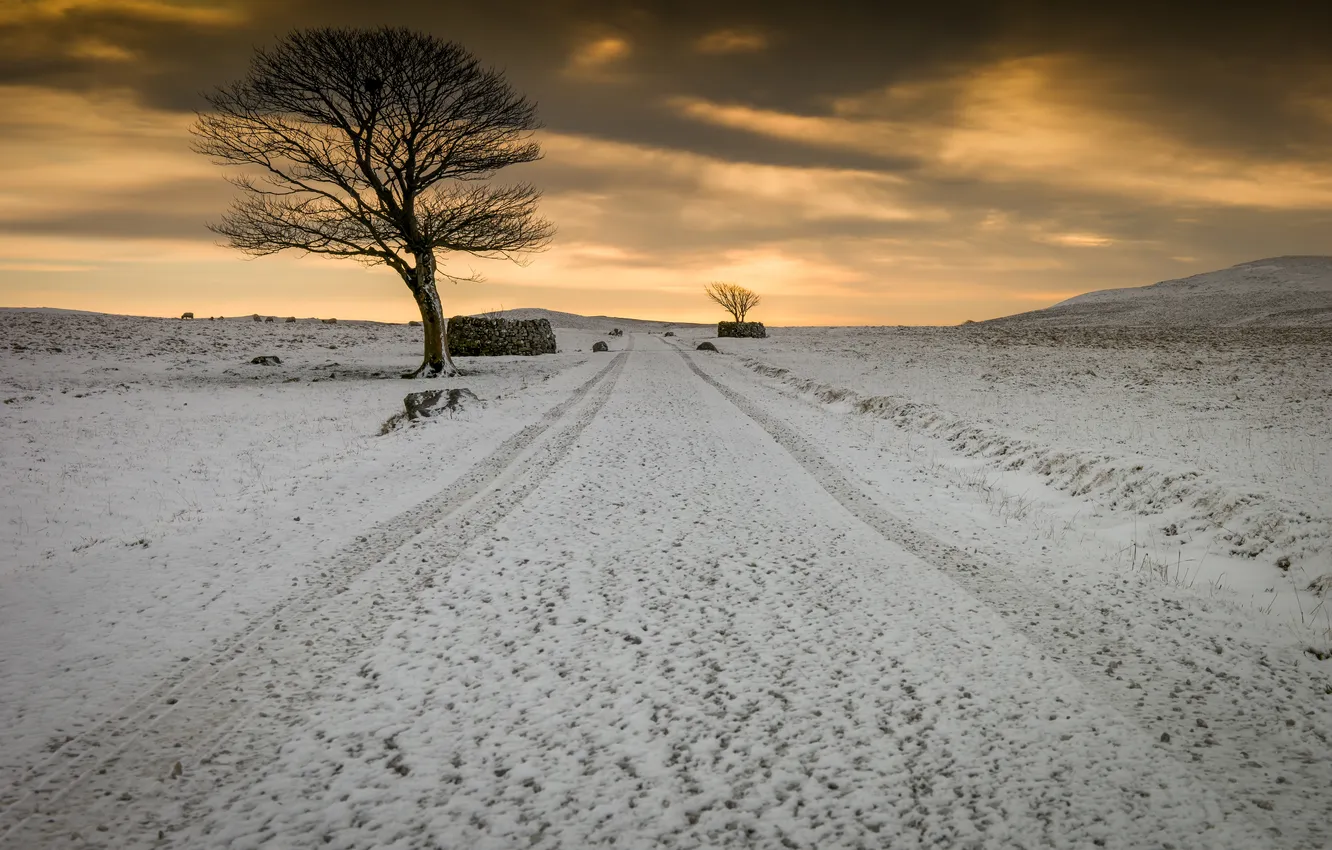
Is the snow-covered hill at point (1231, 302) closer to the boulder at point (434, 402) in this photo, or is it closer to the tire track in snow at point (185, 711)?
the boulder at point (434, 402)

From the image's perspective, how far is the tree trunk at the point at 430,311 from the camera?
2006 cm

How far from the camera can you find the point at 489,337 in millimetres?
30891

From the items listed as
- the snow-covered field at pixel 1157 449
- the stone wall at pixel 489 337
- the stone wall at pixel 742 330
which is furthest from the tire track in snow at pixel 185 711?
the stone wall at pixel 742 330

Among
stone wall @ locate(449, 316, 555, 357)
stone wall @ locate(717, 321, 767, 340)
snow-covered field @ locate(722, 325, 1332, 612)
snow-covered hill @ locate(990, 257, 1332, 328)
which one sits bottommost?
snow-covered field @ locate(722, 325, 1332, 612)

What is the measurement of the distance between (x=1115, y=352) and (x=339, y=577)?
2802 cm

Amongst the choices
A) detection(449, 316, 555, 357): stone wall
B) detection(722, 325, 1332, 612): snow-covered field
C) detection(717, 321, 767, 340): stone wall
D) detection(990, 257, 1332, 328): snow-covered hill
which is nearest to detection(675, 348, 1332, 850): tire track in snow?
detection(722, 325, 1332, 612): snow-covered field

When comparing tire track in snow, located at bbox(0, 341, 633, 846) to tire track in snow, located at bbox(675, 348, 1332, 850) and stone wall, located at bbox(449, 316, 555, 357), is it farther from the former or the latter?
stone wall, located at bbox(449, 316, 555, 357)

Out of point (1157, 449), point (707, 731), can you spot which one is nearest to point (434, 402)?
point (707, 731)

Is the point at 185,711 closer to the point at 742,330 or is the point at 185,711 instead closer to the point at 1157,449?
the point at 1157,449

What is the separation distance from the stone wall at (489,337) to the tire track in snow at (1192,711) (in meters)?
27.8

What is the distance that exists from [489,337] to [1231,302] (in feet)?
215

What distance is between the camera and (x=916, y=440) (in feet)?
31.8

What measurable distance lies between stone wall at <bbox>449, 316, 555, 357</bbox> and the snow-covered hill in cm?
3957

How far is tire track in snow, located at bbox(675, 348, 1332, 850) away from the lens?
7.28 ft
